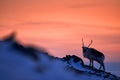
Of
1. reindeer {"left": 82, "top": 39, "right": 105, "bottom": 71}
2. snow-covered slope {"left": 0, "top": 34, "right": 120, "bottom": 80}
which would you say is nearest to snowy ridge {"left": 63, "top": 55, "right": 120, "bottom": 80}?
snow-covered slope {"left": 0, "top": 34, "right": 120, "bottom": 80}

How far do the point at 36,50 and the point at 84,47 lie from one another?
39.8 m

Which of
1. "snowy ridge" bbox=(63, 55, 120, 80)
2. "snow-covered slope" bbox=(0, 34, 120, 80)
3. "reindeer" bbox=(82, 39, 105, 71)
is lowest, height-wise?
"snow-covered slope" bbox=(0, 34, 120, 80)

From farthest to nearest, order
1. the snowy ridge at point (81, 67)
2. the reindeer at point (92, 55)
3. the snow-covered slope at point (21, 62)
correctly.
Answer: the reindeer at point (92, 55) → the snowy ridge at point (81, 67) → the snow-covered slope at point (21, 62)

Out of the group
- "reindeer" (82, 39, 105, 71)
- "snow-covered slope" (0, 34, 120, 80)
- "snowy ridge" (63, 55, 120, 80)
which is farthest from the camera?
"reindeer" (82, 39, 105, 71)

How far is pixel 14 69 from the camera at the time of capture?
2375 mm

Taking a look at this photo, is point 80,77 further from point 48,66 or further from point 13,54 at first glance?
point 13,54

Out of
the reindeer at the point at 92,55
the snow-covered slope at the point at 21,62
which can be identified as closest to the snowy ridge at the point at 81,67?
the snow-covered slope at the point at 21,62

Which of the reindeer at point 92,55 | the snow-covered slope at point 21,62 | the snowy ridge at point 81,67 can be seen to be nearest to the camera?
the snow-covered slope at point 21,62

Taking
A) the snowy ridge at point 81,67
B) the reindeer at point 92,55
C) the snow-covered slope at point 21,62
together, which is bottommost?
the snow-covered slope at point 21,62

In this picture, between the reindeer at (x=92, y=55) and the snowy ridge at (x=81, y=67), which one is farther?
the reindeer at (x=92, y=55)

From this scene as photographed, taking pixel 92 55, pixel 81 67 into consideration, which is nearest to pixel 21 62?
pixel 81 67

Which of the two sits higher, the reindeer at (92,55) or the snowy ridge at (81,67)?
the reindeer at (92,55)

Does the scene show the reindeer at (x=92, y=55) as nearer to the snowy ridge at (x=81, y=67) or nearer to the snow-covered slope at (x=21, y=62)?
the snowy ridge at (x=81, y=67)

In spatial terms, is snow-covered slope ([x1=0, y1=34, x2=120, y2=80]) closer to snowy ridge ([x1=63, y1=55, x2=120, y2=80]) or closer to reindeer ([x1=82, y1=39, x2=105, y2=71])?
snowy ridge ([x1=63, y1=55, x2=120, y2=80])
